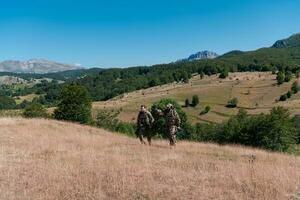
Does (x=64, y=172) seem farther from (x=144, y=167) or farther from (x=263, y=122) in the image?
(x=263, y=122)

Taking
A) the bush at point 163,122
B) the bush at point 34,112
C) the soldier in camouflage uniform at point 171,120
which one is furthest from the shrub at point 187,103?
the soldier in camouflage uniform at point 171,120

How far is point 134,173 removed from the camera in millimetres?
17438

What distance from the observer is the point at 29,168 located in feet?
59.6

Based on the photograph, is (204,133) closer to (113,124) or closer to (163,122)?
(113,124)

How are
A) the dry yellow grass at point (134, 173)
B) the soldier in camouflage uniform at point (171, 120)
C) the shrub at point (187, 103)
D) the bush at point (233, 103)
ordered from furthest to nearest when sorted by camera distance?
the shrub at point (187, 103)
the bush at point (233, 103)
the soldier in camouflage uniform at point (171, 120)
the dry yellow grass at point (134, 173)

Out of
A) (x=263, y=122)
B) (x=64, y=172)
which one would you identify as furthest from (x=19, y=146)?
(x=263, y=122)

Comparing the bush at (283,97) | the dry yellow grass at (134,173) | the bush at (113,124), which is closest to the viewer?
the dry yellow grass at (134,173)

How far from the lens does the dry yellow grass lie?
14.4 meters

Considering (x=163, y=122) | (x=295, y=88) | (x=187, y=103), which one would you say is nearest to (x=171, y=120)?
(x=163, y=122)

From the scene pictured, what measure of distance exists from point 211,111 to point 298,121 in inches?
2367

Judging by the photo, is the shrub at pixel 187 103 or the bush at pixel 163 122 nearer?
the bush at pixel 163 122

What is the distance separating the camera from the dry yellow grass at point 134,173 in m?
14.4

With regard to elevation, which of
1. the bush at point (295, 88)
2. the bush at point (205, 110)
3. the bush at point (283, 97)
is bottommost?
the bush at point (205, 110)

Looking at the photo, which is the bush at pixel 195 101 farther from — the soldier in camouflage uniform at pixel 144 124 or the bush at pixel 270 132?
the soldier in camouflage uniform at pixel 144 124
